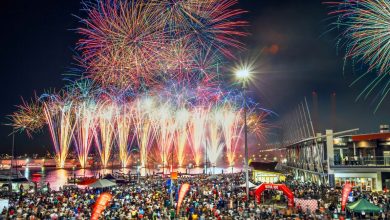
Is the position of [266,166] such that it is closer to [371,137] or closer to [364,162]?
[364,162]

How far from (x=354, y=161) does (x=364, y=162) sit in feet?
2.68

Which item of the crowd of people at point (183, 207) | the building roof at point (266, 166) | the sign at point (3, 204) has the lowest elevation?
the crowd of people at point (183, 207)

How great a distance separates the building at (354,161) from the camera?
1265 inches

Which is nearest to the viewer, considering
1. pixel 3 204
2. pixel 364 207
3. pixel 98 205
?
pixel 98 205

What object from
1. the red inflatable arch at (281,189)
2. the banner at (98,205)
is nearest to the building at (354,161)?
the red inflatable arch at (281,189)

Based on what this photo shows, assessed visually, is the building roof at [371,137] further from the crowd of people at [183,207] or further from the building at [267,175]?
the crowd of people at [183,207]

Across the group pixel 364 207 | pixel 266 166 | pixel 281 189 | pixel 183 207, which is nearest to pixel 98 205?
pixel 183 207

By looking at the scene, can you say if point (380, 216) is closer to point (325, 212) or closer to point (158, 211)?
point (325, 212)

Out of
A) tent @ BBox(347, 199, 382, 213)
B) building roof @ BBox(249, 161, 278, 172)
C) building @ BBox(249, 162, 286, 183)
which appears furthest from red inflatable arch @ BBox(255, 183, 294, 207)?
building roof @ BBox(249, 161, 278, 172)

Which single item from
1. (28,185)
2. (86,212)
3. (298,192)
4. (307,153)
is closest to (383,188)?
(298,192)

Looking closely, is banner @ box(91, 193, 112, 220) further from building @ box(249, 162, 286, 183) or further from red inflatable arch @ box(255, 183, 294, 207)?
building @ box(249, 162, 286, 183)

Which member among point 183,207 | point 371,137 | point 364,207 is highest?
point 371,137

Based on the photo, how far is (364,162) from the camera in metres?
33.6

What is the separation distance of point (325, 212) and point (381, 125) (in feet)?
88.2
